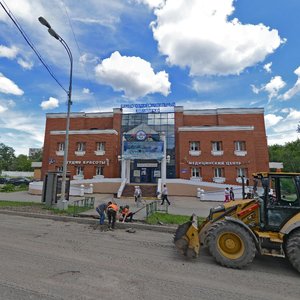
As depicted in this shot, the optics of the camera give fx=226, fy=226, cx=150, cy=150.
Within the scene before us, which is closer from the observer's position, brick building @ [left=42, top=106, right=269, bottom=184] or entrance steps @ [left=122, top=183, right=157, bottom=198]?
entrance steps @ [left=122, top=183, right=157, bottom=198]

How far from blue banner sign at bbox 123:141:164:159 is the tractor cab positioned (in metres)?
22.1

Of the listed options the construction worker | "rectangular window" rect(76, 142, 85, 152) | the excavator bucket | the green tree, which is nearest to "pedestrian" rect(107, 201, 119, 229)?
the construction worker

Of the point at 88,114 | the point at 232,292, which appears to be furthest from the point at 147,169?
the point at 232,292

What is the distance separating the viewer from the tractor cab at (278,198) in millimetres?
5887

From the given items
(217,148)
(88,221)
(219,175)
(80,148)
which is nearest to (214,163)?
(219,175)

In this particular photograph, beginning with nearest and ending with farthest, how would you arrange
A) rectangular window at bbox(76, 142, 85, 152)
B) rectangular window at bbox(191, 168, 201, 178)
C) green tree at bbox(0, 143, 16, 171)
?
1. rectangular window at bbox(191, 168, 201, 178)
2. rectangular window at bbox(76, 142, 85, 152)
3. green tree at bbox(0, 143, 16, 171)

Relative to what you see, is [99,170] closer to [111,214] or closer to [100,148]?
[100,148]

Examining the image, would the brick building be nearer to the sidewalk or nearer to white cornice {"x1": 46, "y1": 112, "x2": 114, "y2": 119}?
white cornice {"x1": 46, "y1": 112, "x2": 114, "y2": 119}

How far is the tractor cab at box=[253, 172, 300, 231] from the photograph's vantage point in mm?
5887

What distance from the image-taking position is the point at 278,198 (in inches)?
249

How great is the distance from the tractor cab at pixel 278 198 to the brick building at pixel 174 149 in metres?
21.8

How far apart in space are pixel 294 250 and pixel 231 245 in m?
1.40

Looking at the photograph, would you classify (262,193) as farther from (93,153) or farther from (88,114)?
(88,114)

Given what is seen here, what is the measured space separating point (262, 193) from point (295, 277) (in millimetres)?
2056
